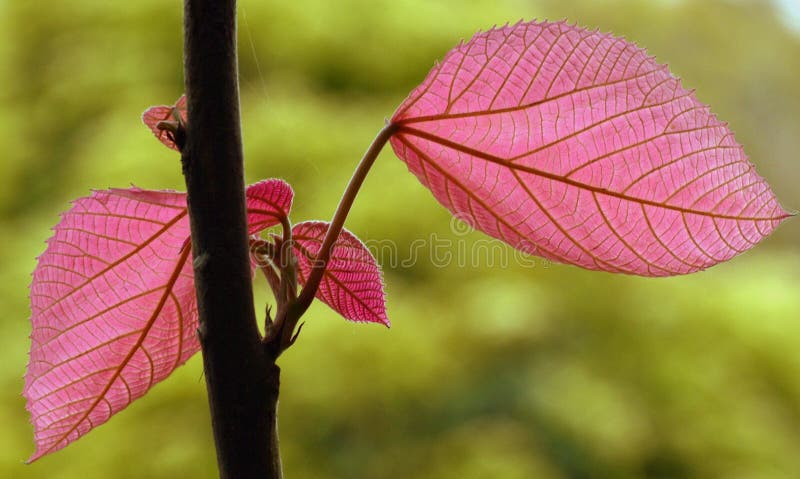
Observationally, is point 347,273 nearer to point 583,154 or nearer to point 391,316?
point 583,154

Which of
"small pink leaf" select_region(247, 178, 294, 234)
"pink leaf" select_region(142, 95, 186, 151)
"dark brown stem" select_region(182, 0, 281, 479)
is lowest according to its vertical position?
"dark brown stem" select_region(182, 0, 281, 479)

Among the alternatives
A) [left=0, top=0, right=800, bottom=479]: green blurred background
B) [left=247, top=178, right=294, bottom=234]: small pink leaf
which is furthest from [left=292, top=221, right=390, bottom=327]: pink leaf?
[left=0, top=0, right=800, bottom=479]: green blurred background

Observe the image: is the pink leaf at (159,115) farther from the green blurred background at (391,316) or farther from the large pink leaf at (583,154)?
the green blurred background at (391,316)

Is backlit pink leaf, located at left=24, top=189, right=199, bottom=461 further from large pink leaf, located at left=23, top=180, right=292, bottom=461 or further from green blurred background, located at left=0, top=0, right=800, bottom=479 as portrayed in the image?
green blurred background, located at left=0, top=0, right=800, bottom=479

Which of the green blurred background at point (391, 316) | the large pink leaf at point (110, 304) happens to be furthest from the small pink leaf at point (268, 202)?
the green blurred background at point (391, 316)

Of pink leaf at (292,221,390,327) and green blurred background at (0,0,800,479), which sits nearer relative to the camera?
pink leaf at (292,221,390,327)

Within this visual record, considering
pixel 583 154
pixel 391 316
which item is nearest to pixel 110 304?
pixel 583 154
